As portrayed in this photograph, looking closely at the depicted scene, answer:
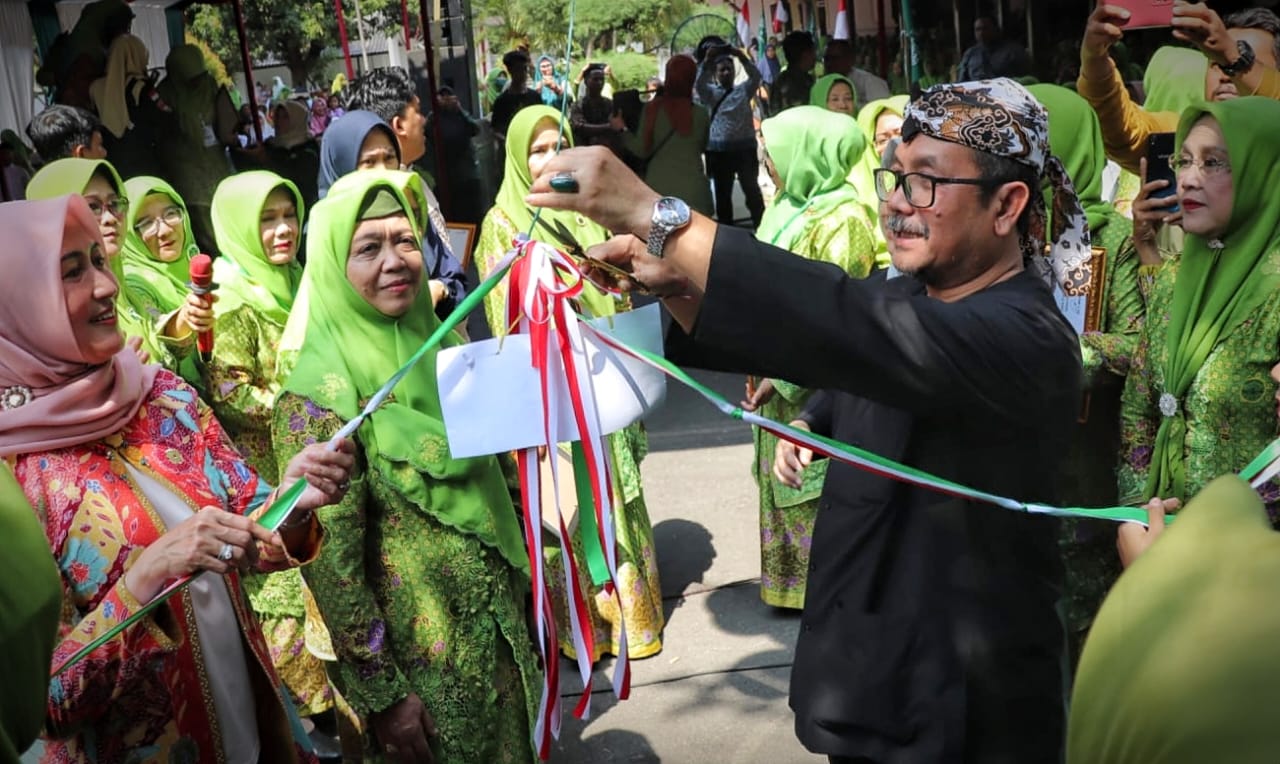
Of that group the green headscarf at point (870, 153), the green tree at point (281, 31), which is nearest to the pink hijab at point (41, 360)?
the green headscarf at point (870, 153)

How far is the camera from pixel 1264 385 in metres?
3.31

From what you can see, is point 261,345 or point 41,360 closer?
point 41,360

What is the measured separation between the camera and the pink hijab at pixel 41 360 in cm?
259

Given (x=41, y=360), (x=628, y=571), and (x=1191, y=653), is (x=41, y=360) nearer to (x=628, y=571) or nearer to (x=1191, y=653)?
(x=1191, y=653)

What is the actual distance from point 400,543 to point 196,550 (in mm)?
712

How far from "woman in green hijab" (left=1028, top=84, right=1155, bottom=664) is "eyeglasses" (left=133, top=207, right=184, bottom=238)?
3648 mm

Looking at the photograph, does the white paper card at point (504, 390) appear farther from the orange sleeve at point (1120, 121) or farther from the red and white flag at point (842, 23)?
the red and white flag at point (842, 23)

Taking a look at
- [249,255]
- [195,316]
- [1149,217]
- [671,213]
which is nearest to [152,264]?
[249,255]

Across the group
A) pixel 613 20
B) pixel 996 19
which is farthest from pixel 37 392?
pixel 613 20

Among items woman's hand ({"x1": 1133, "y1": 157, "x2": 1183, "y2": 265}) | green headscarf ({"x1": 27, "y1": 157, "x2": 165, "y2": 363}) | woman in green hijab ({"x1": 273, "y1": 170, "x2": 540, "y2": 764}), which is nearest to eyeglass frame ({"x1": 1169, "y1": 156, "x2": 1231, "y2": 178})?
woman's hand ({"x1": 1133, "y1": 157, "x2": 1183, "y2": 265})

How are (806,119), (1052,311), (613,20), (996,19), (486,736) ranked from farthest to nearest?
(613,20)
(996,19)
(806,119)
(486,736)
(1052,311)

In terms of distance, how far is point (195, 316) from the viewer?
429 cm

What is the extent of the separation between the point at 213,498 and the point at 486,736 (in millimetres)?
901

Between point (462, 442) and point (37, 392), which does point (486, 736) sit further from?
point (37, 392)
